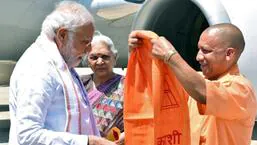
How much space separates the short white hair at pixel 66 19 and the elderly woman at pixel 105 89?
891mm

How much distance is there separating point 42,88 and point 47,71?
0.07 meters

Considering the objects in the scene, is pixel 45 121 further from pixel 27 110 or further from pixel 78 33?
pixel 78 33

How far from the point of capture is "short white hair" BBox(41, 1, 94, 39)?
2.08 metres

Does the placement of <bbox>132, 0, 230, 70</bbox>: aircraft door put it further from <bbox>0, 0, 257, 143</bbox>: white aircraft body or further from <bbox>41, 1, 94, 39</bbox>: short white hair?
<bbox>41, 1, 94, 39</bbox>: short white hair

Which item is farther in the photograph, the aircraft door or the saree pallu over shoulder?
the aircraft door

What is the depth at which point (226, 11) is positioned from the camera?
4.21 meters

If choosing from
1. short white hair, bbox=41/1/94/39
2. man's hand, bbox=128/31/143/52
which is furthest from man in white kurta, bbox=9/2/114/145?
man's hand, bbox=128/31/143/52

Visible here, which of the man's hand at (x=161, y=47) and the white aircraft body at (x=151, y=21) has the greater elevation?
the man's hand at (x=161, y=47)

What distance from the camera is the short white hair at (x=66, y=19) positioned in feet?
6.82

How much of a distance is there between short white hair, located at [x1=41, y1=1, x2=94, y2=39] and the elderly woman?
89 centimetres

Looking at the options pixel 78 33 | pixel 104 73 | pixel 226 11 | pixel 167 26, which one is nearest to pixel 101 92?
pixel 104 73

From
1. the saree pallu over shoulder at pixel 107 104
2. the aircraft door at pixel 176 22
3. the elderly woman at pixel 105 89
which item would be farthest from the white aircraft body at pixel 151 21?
the saree pallu over shoulder at pixel 107 104

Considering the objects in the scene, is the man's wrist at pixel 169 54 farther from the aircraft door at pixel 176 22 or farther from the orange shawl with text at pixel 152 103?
the aircraft door at pixel 176 22

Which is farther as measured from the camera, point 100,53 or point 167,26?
Result: point 167,26
